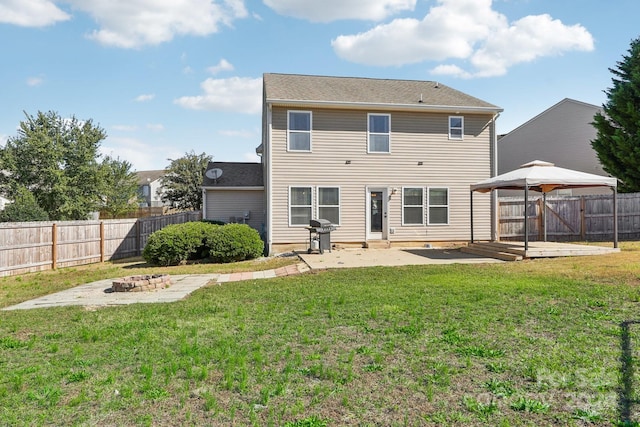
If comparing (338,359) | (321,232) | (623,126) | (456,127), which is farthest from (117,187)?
(623,126)

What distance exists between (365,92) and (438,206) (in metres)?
5.24

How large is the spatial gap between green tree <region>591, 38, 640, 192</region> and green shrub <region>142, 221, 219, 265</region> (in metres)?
17.5

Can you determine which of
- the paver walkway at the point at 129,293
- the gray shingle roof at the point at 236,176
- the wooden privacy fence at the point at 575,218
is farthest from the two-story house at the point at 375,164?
the paver walkway at the point at 129,293

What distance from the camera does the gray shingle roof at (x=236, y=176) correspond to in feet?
56.7

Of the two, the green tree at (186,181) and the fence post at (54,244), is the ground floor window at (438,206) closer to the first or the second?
the fence post at (54,244)

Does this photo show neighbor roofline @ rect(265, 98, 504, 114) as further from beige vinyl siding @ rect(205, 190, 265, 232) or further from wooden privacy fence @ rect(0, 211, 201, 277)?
wooden privacy fence @ rect(0, 211, 201, 277)

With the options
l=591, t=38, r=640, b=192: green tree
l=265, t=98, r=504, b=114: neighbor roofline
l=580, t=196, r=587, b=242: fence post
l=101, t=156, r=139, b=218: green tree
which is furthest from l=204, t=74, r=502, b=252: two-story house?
l=101, t=156, r=139, b=218: green tree

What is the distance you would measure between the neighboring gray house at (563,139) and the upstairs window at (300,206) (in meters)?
13.1

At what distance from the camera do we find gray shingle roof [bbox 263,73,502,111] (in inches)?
580

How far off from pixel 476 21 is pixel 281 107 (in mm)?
6771

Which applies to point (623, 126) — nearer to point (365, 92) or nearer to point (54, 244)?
point (365, 92)

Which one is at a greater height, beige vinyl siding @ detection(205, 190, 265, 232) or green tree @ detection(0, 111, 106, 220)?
green tree @ detection(0, 111, 106, 220)

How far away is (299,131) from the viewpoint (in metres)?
14.6

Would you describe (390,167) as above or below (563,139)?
below
